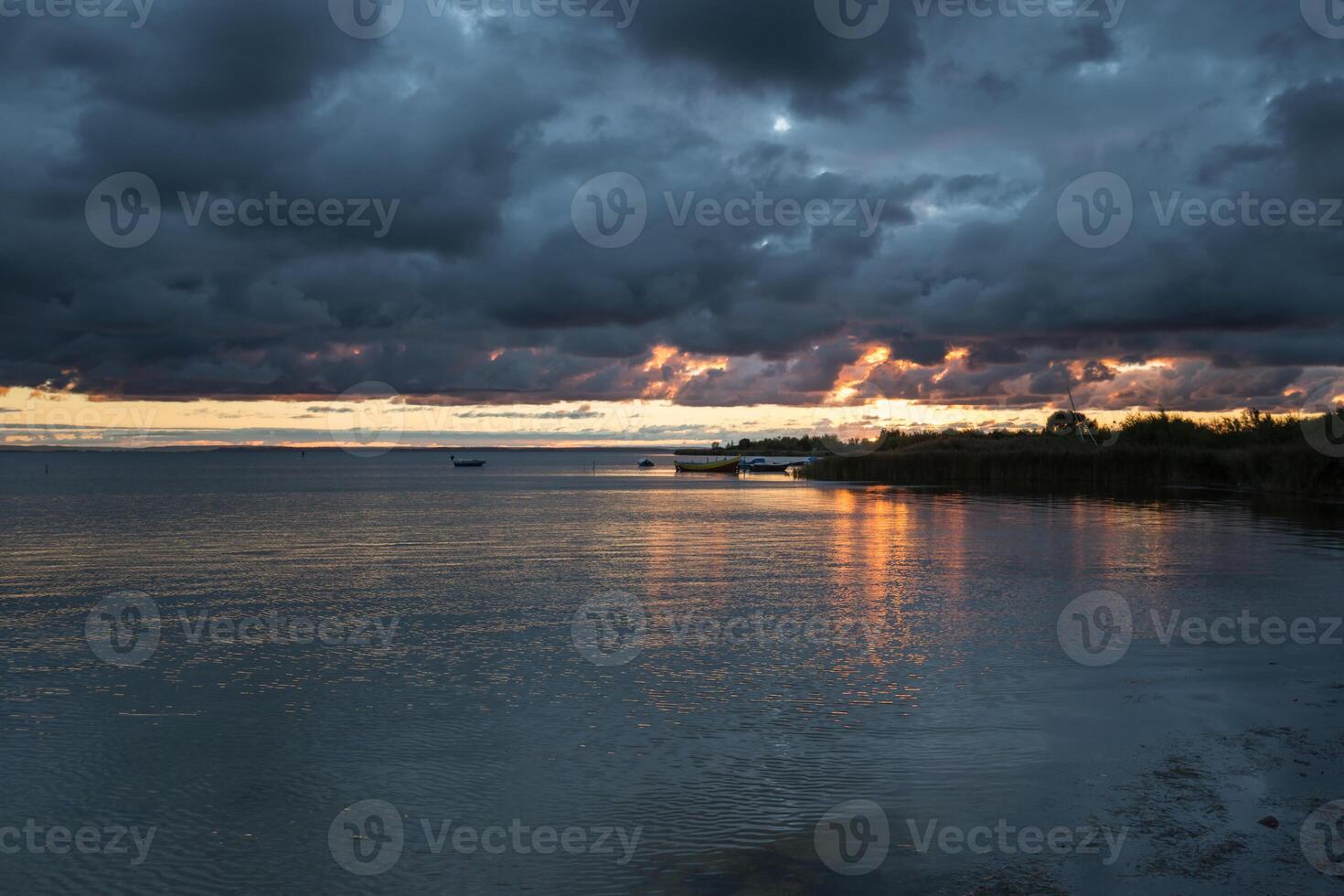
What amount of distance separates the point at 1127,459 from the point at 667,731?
78114 millimetres

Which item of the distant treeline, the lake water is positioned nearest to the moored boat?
the distant treeline

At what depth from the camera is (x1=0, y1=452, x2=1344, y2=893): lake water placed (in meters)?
8.27

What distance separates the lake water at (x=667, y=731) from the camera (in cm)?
827

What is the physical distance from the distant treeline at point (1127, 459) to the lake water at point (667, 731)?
36.8m

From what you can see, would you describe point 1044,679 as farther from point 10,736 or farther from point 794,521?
point 794,521

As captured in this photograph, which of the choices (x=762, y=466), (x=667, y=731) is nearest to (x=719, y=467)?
(x=762, y=466)

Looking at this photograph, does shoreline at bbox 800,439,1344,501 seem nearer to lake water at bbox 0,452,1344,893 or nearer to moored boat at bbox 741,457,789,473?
lake water at bbox 0,452,1344,893

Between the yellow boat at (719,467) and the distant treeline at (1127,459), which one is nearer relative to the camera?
the distant treeline at (1127,459)

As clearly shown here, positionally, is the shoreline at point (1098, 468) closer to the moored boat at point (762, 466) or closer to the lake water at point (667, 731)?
the lake water at point (667, 731)

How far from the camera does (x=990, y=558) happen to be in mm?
30219

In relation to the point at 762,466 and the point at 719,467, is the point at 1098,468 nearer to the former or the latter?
the point at 719,467

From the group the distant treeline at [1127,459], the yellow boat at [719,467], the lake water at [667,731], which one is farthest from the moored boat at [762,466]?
the lake water at [667,731]

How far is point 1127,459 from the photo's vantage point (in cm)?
8088

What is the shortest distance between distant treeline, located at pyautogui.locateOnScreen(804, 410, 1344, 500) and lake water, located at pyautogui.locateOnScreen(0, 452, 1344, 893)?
121 ft
